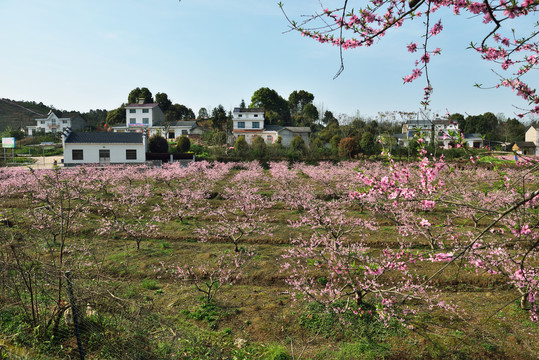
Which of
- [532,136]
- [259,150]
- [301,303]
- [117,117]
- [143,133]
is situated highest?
[117,117]

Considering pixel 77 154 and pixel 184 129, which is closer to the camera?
pixel 77 154

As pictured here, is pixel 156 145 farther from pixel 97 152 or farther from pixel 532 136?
pixel 532 136

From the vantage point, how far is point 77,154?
110ft

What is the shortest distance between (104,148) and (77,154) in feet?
8.87

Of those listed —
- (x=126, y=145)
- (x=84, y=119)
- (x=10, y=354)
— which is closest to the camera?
(x=10, y=354)

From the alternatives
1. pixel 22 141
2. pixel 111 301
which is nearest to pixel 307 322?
pixel 111 301

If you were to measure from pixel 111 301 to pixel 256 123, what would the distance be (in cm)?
5442

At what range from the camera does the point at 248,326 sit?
596cm

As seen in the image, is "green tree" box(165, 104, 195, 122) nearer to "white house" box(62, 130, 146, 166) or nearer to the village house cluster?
the village house cluster

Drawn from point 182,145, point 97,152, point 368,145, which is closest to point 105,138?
point 97,152

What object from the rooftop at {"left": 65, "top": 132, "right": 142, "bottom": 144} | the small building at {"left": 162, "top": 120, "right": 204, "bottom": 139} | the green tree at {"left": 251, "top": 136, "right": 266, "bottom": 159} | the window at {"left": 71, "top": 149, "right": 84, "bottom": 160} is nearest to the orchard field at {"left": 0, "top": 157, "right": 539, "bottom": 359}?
the green tree at {"left": 251, "top": 136, "right": 266, "bottom": 159}

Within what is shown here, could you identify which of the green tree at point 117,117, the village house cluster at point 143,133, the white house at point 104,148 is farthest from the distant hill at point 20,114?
the white house at point 104,148

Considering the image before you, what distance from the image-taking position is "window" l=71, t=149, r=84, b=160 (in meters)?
33.5

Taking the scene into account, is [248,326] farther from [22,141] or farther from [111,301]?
[22,141]
